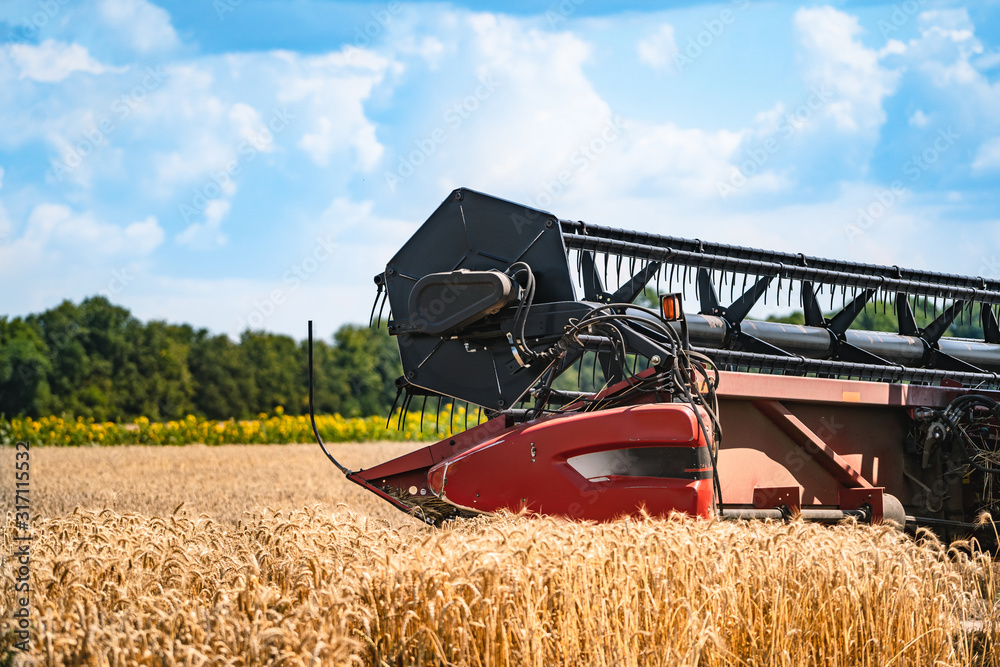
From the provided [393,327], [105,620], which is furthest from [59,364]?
[105,620]

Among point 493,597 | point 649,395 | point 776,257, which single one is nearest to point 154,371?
point 776,257

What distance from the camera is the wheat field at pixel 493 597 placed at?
2621 millimetres

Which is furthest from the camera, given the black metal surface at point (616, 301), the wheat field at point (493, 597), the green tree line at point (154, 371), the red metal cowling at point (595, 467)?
the green tree line at point (154, 371)

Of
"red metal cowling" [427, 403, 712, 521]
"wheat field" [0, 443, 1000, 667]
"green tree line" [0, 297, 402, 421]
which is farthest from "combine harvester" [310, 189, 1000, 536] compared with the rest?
"green tree line" [0, 297, 402, 421]

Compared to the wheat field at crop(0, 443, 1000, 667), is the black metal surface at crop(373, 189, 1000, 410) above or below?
above

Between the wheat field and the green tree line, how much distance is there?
3211 cm

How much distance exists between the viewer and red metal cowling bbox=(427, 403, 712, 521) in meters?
4.20

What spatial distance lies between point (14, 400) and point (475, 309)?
35.7 metres

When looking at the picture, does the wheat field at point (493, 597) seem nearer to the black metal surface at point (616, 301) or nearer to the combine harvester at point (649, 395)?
the combine harvester at point (649, 395)

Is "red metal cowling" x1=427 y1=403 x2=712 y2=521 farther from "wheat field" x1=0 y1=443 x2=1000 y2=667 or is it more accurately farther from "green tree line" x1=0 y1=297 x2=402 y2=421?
"green tree line" x1=0 y1=297 x2=402 y2=421

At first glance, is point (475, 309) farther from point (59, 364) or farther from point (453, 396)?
point (59, 364)

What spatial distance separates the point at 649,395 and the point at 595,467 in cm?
51

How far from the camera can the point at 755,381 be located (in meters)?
4.96

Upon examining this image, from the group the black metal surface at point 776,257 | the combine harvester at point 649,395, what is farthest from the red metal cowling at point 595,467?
the black metal surface at point 776,257
